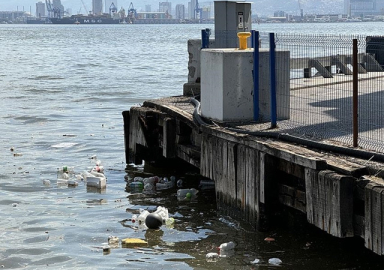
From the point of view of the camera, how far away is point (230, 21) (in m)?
19.2

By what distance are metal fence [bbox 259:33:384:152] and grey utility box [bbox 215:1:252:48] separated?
1615mm

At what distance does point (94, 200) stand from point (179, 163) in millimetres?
3004

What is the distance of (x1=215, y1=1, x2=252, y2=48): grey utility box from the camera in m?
18.9

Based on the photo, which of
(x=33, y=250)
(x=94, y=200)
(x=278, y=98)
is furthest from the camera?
(x=94, y=200)

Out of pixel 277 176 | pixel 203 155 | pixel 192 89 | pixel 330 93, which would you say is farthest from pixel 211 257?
pixel 192 89

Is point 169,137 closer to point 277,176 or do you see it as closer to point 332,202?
point 277,176

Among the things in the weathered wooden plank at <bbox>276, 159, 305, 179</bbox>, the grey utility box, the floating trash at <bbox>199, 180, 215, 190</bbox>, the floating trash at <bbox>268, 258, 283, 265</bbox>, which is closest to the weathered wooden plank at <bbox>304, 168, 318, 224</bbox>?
the weathered wooden plank at <bbox>276, 159, 305, 179</bbox>

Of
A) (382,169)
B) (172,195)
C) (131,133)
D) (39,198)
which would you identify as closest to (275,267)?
(382,169)

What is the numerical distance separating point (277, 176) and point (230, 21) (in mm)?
7000

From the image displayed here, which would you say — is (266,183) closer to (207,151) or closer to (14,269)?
(207,151)

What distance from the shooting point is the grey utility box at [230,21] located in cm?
1888

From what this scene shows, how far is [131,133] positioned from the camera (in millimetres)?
19188

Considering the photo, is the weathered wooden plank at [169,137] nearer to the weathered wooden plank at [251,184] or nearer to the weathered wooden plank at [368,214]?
the weathered wooden plank at [251,184]

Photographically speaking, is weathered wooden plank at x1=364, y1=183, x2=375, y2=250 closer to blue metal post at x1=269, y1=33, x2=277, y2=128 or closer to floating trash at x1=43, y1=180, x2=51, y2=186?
blue metal post at x1=269, y1=33, x2=277, y2=128
